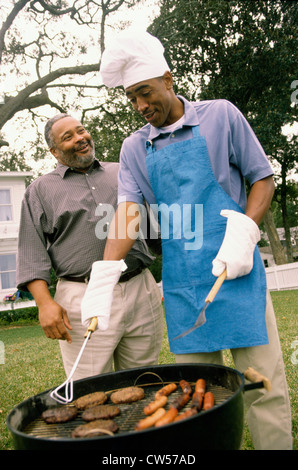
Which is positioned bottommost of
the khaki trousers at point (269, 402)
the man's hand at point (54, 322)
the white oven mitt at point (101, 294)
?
the khaki trousers at point (269, 402)

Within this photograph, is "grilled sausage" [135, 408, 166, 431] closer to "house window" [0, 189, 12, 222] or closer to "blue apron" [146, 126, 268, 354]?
"blue apron" [146, 126, 268, 354]

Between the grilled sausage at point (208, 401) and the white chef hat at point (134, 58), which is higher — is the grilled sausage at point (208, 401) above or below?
below

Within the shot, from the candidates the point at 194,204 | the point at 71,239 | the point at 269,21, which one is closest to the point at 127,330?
the point at 71,239

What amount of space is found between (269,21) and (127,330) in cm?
1336

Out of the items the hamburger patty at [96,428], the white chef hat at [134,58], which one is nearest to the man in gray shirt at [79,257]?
the white chef hat at [134,58]

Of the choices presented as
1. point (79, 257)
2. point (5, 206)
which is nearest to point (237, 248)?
point (79, 257)

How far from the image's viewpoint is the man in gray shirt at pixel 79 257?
2377 millimetres

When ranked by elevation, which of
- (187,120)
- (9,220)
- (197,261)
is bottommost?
(197,261)

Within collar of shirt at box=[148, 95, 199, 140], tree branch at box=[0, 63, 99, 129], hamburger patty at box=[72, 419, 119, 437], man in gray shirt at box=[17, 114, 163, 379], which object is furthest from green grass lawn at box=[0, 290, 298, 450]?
tree branch at box=[0, 63, 99, 129]

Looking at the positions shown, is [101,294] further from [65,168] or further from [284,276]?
[284,276]

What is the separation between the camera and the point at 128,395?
5.34ft

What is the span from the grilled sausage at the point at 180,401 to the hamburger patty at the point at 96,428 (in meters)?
0.22

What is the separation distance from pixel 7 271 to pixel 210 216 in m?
18.0

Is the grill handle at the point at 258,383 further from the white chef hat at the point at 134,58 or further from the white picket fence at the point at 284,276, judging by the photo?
the white picket fence at the point at 284,276
